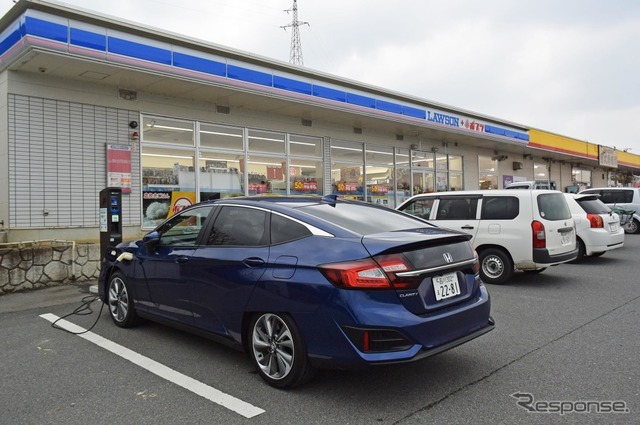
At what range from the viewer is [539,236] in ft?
25.1

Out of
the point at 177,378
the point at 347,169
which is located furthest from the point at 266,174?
the point at 177,378

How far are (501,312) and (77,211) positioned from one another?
8.37m

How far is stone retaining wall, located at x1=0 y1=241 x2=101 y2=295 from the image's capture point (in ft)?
25.3

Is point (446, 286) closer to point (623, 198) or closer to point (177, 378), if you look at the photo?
point (177, 378)

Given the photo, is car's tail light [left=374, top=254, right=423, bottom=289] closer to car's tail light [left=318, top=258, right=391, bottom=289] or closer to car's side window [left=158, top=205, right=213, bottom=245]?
car's tail light [left=318, top=258, right=391, bottom=289]

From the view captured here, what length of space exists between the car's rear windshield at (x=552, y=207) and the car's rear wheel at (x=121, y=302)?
21.4ft

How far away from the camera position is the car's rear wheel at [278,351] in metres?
3.51

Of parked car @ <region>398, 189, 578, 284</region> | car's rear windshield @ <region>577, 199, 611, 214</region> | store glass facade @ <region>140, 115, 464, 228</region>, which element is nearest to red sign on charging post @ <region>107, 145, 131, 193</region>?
store glass facade @ <region>140, 115, 464, 228</region>

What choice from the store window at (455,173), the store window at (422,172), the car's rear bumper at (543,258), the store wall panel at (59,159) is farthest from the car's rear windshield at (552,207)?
the store window at (455,173)

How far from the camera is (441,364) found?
4.20 m

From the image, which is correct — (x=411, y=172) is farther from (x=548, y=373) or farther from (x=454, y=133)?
(x=548, y=373)

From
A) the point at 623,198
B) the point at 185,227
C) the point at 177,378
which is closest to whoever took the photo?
the point at 177,378

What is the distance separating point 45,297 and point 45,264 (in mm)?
900

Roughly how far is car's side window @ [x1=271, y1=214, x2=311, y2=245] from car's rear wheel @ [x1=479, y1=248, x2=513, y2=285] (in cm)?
546
